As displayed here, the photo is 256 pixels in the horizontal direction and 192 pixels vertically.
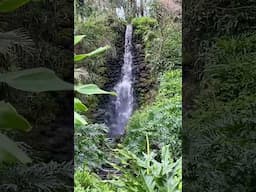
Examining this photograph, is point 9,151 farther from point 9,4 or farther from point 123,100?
point 123,100

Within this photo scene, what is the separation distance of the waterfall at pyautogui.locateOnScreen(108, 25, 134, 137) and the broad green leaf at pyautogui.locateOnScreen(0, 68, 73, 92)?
1.75ft

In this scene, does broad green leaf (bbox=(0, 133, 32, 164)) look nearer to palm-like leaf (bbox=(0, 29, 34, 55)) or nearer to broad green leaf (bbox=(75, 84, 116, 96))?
palm-like leaf (bbox=(0, 29, 34, 55))

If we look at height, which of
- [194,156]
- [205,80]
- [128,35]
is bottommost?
[194,156]

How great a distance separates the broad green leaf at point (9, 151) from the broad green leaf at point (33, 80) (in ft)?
0.78

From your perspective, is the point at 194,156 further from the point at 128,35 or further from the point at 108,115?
the point at 128,35

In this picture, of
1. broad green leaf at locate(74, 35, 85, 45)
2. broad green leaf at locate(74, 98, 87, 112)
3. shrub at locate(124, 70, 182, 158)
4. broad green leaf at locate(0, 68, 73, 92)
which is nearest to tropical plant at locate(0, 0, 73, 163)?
broad green leaf at locate(0, 68, 73, 92)

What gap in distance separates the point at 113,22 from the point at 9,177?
3.45ft

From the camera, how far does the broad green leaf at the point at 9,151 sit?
179cm

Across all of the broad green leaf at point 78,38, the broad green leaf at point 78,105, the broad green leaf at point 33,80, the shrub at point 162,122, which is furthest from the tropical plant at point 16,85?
the shrub at point 162,122

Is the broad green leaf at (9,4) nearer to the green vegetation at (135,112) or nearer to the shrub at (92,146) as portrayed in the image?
the green vegetation at (135,112)

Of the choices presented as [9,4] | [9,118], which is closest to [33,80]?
[9,118]

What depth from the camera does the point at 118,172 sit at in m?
2.46

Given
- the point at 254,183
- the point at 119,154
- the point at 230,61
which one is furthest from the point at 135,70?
the point at 254,183

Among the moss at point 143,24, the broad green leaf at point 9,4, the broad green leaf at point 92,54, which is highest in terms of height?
the broad green leaf at point 9,4
